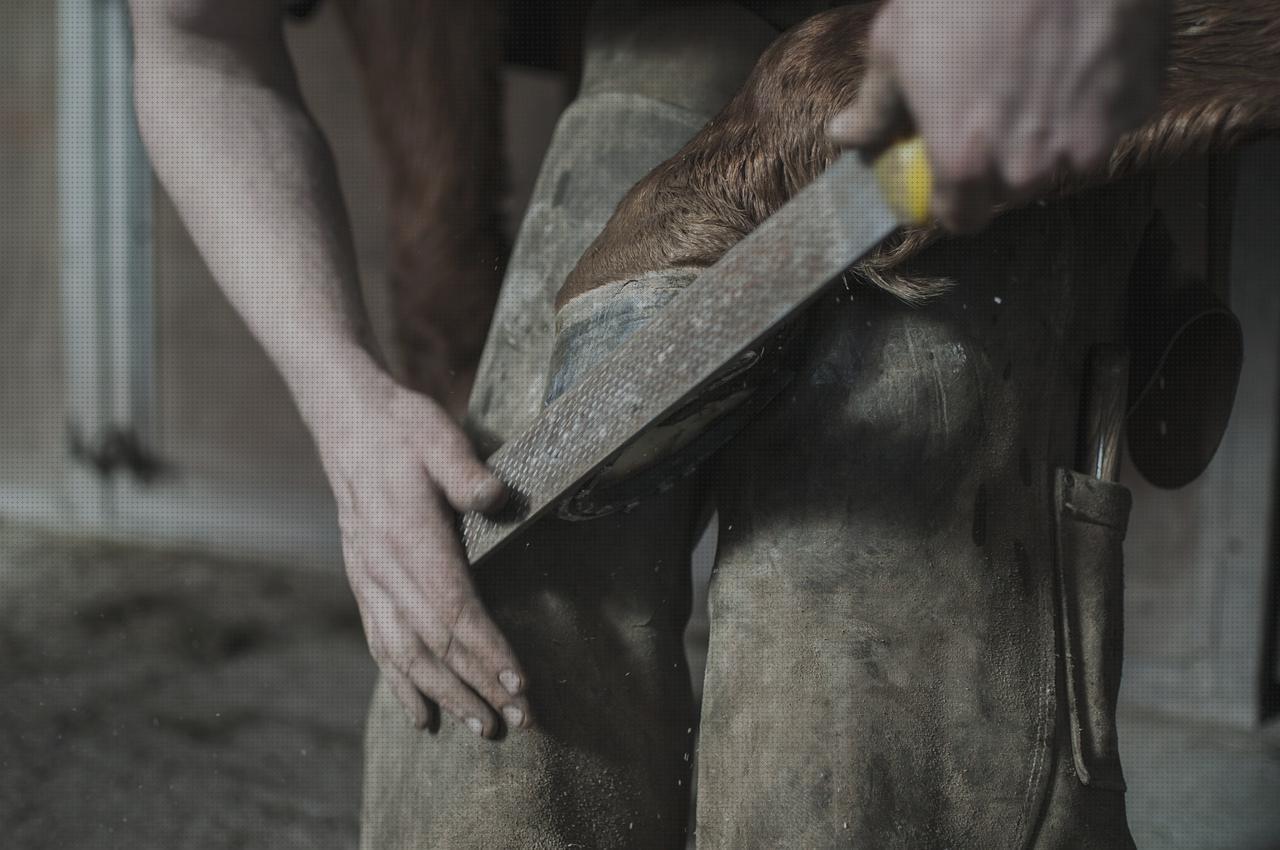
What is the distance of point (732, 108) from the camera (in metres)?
0.48

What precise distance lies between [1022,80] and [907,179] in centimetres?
4

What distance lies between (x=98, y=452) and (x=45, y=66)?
703 millimetres

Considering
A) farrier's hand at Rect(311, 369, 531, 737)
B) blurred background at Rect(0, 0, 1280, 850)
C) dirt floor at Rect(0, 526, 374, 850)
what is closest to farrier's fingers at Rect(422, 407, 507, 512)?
farrier's hand at Rect(311, 369, 531, 737)

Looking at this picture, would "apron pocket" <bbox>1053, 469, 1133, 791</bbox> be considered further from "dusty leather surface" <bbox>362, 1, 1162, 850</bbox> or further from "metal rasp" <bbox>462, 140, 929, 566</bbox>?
"metal rasp" <bbox>462, 140, 929, 566</bbox>

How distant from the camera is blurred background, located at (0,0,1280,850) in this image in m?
1.07

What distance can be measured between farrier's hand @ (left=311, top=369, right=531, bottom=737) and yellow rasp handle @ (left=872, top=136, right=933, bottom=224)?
0.22 meters

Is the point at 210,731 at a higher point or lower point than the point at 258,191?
lower

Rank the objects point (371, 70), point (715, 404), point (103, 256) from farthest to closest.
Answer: point (103, 256) → point (371, 70) → point (715, 404)

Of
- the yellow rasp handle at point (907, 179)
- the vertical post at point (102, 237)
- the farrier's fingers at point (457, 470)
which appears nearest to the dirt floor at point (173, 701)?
the vertical post at point (102, 237)

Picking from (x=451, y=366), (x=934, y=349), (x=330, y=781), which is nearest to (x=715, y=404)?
(x=934, y=349)

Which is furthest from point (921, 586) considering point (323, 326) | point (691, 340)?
point (323, 326)

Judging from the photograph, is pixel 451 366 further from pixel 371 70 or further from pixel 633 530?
pixel 633 530

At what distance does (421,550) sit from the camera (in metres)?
0.50

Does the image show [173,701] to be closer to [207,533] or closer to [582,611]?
[207,533]
